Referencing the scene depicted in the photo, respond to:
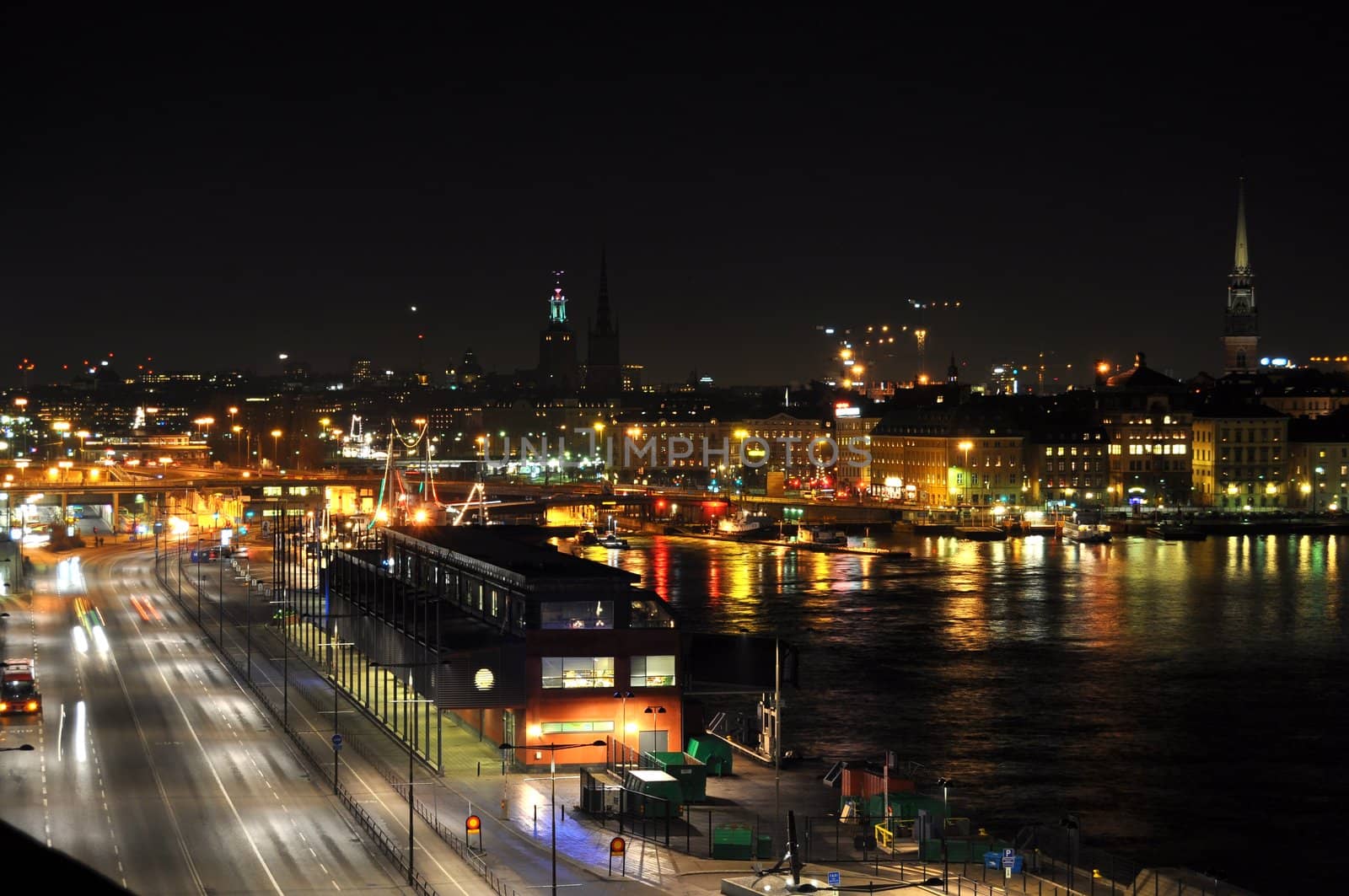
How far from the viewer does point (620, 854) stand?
1079 centimetres

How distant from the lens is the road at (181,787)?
10562 millimetres

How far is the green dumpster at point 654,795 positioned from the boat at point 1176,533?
40376mm

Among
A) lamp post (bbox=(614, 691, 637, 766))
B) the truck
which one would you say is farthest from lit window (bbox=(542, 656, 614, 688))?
the truck

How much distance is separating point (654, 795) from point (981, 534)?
39723 millimetres

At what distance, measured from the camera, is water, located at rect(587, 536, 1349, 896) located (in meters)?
14.8

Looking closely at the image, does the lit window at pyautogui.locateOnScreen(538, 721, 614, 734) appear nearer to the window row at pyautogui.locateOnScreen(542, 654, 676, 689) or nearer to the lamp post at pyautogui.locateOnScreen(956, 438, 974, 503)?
the window row at pyautogui.locateOnScreen(542, 654, 676, 689)

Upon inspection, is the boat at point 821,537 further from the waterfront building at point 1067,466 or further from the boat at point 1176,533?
the waterfront building at point 1067,466

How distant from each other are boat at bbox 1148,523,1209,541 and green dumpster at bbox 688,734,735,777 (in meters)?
38.3

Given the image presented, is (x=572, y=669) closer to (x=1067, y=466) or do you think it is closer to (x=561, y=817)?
(x=561, y=817)

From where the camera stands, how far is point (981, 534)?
167 ft

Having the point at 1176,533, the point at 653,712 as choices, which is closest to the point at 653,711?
the point at 653,712

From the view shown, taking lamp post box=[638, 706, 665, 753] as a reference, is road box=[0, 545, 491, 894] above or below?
below

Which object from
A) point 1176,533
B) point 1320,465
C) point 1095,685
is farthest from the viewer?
point 1320,465

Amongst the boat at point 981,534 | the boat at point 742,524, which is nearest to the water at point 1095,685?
the boat at point 981,534
